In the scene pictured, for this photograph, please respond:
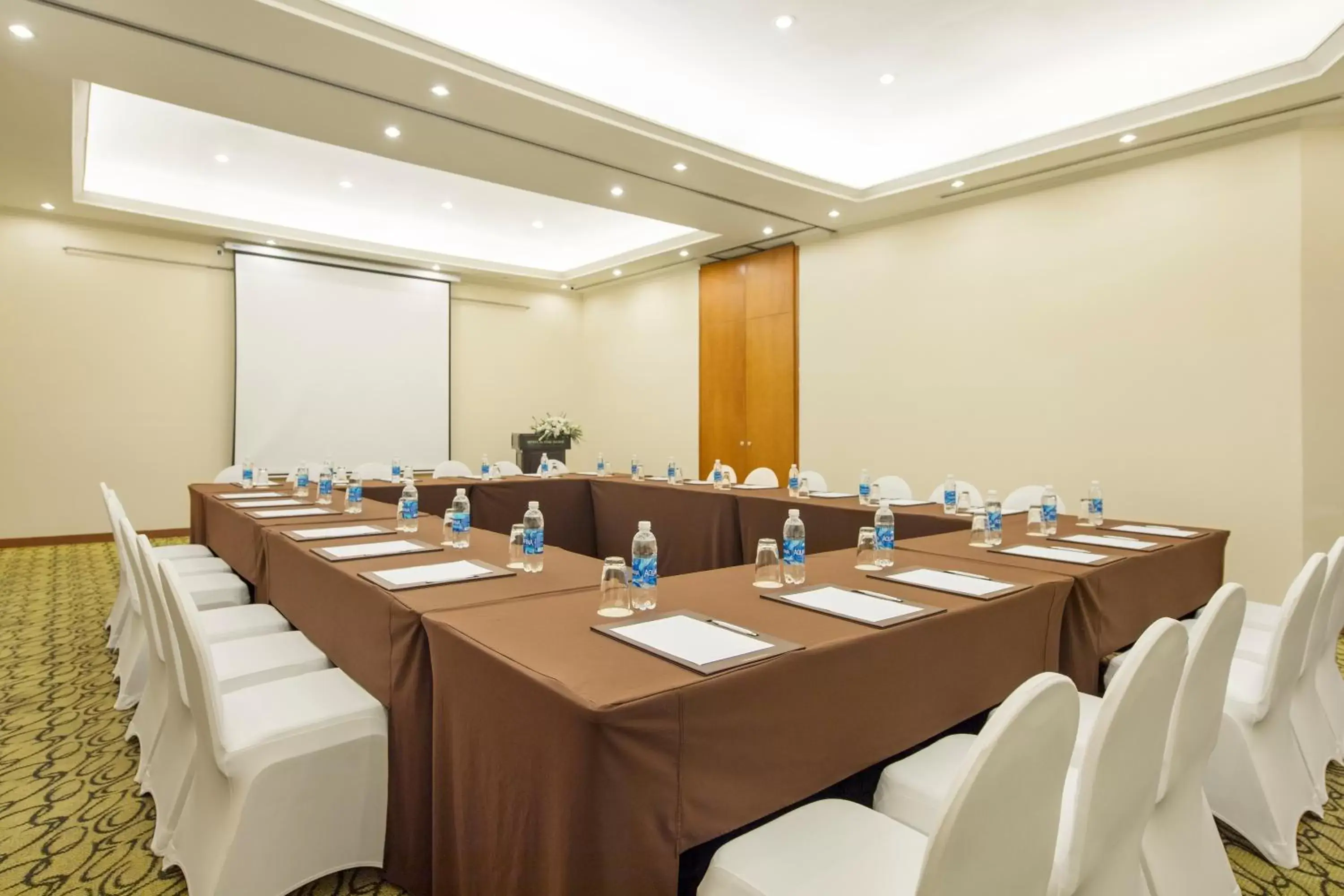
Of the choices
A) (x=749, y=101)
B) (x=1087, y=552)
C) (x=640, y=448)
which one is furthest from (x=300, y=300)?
(x=1087, y=552)

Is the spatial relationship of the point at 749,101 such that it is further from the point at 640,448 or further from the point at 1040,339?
the point at 640,448

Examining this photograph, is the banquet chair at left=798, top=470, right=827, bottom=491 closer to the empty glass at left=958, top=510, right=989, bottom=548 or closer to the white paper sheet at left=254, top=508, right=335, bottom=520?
the empty glass at left=958, top=510, right=989, bottom=548

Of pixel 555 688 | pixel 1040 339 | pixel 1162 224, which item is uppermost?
pixel 1162 224

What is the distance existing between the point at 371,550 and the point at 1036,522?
9.38 ft

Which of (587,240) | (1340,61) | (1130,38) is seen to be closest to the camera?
(1340,61)

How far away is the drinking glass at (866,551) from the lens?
100 inches

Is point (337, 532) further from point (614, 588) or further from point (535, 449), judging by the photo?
point (535, 449)

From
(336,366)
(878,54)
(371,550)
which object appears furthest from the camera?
(336,366)

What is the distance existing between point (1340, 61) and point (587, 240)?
7186mm

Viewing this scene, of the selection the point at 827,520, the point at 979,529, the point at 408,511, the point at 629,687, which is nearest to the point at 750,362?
the point at 827,520

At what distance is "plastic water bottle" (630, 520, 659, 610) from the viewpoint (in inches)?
75.4

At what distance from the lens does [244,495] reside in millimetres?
4570

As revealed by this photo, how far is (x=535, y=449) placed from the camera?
8.22 m

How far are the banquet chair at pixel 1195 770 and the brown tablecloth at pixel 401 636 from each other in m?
1.49
